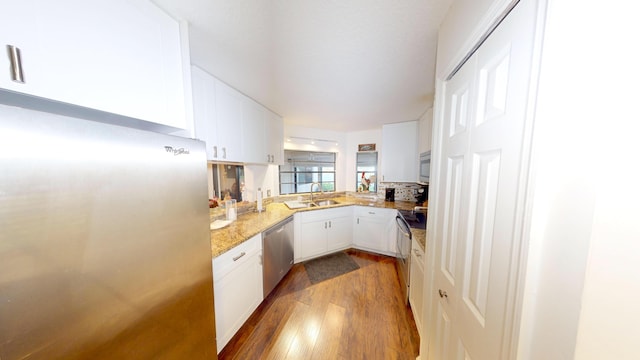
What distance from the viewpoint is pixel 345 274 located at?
7.82ft

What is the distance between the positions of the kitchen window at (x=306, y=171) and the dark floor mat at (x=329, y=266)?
1246 mm

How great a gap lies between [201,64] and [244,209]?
160 cm

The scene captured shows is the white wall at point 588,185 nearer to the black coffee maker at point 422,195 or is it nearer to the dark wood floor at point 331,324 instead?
the dark wood floor at point 331,324

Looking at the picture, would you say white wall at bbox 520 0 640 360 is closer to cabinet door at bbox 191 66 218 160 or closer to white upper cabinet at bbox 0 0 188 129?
white upper cabinet at bbox 0 0 188 129

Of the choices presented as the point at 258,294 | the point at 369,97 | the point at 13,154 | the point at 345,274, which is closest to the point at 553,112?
the point at 13,154

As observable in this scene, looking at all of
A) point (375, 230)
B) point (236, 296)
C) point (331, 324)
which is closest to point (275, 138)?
point (236, 296)

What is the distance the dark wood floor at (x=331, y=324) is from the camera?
1.41 meters

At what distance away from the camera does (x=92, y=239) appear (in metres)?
0.59

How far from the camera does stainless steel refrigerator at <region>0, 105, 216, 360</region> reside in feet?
1.54

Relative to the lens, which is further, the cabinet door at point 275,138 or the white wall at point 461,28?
the cabinet door at point 275,138

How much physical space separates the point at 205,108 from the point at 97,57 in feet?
2.58

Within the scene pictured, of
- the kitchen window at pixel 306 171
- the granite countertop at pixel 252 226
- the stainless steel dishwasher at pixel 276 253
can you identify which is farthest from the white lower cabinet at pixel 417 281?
the kitchen window at pixel 306 171

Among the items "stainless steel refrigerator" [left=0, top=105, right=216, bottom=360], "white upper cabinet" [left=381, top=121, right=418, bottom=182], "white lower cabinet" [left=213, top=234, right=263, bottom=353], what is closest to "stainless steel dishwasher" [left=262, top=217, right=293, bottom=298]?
"white lower cabinet" [left=213, top=234, right=263, bottom=353]

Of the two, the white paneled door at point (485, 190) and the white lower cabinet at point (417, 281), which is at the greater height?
the white paneled door at point (485, 190)
